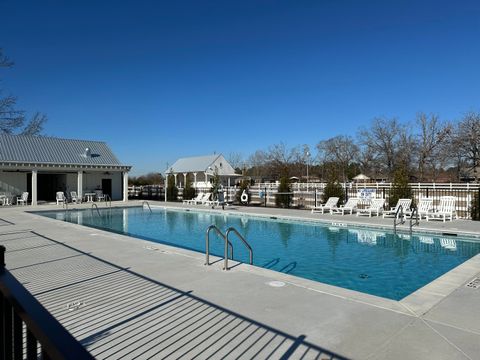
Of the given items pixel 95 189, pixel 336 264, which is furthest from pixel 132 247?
pixel 95 189

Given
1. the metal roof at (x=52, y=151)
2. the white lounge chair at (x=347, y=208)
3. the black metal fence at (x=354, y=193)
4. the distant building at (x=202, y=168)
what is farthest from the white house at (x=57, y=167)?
the white lounge chair at (x=347, y=208)

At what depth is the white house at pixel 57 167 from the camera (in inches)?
1000

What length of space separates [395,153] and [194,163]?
84.9 ft

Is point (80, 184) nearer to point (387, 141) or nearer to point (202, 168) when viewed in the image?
Answer: point (202, 168)

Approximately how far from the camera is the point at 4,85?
1342 cm

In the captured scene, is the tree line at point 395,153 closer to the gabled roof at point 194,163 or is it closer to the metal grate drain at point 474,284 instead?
the gabled roof at point 194,163

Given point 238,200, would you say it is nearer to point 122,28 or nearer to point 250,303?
point 122,28

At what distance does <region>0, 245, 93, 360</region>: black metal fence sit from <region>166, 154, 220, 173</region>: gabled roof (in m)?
43.7

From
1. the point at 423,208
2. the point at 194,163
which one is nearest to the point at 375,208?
the point at 423,208

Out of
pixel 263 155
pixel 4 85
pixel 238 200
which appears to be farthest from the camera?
pixel 263 155

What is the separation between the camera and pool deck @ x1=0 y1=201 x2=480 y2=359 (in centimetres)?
339

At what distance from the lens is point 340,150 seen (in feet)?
186

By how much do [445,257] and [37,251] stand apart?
32.4 ft

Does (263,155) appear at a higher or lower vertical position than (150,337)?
higher
